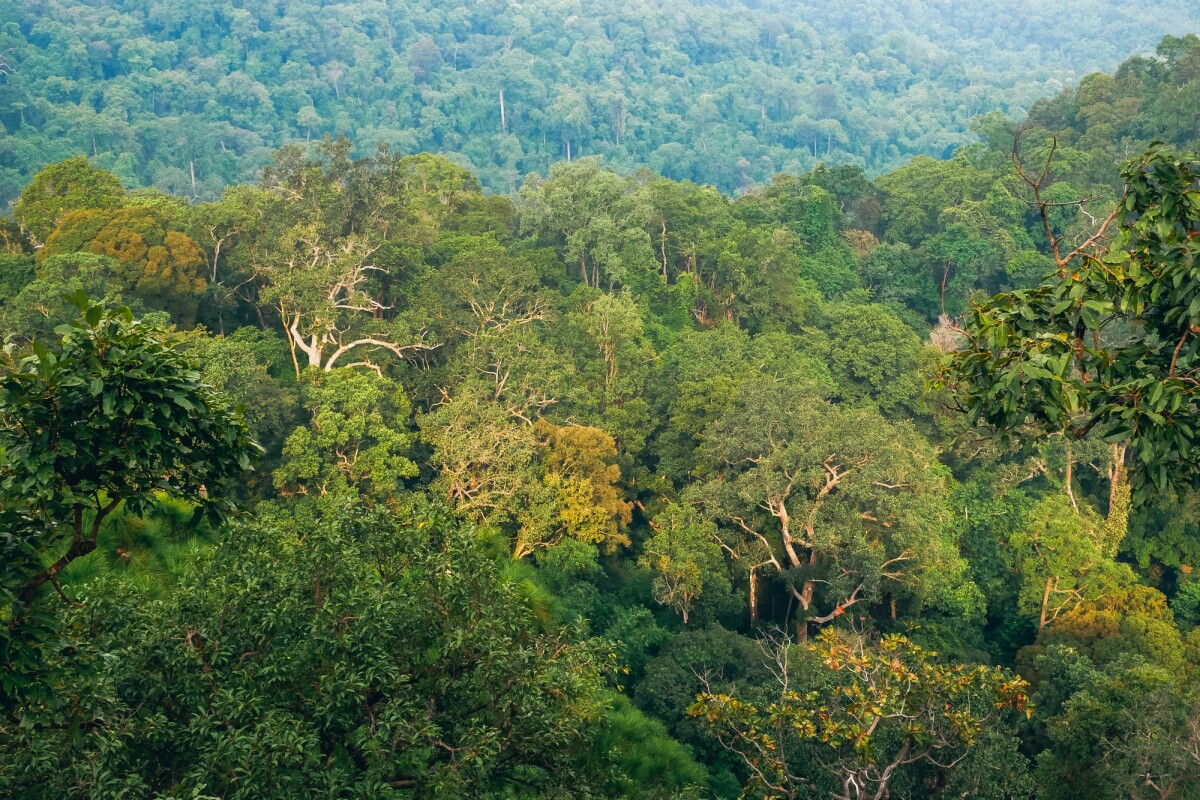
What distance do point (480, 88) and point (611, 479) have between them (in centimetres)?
6476

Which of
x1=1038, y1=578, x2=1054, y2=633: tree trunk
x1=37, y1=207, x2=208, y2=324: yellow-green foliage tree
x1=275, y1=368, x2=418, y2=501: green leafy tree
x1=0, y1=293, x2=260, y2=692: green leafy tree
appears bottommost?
x1=1038, y1=578, x2=1054, y2=633: tree trunk

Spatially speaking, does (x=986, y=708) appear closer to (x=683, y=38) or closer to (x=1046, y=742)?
(x=1046, y=742)

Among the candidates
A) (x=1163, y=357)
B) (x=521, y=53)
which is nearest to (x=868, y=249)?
(x=1163, y=357)

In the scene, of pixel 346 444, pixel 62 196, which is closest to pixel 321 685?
pixel 346 444

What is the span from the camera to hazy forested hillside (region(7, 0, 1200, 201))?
197 ft

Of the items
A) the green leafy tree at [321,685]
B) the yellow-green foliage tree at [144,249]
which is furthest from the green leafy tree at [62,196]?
the green leafy tree at [321,685]

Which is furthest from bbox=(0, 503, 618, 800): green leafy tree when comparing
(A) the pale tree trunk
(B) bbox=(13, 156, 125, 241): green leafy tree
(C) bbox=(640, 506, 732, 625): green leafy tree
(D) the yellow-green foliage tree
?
(A) the pale tree trunk

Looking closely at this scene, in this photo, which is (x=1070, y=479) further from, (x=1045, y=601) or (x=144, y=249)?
(x=144, y=249)

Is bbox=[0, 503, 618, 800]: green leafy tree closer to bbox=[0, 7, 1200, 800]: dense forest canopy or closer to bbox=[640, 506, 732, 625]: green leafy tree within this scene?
bbox=[0, 7, 1200, 800]: dense forest canopy

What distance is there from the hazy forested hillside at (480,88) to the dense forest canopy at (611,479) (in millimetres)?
9783

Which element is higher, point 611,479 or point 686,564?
point 611,479

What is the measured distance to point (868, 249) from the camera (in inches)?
1293

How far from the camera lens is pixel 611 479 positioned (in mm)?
18938

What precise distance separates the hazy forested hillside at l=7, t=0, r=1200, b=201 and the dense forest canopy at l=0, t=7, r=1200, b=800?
32.1ft
